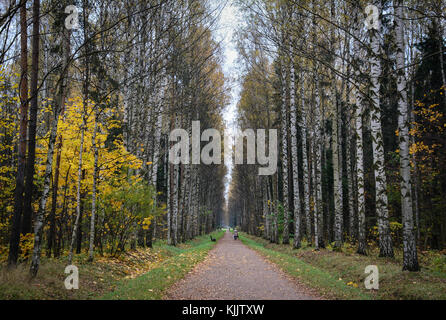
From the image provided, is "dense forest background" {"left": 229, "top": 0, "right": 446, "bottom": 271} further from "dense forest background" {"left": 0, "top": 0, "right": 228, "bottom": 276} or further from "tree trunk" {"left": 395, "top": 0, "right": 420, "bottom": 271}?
"dense forest background" {"left": 0, "top": 0, "right": 228, "bottom": 276}


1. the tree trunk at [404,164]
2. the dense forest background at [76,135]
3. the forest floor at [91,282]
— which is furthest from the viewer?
the tree trunk at [404,164]

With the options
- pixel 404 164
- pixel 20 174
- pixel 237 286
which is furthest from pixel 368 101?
pixel 20 174

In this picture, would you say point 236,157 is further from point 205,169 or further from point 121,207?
point 121,207

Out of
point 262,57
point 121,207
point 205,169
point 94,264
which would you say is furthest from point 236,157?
point 94,264

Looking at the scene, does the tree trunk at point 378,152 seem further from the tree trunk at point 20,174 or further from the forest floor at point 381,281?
the tree trunk at point 20,174

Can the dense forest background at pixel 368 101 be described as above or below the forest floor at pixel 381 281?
above

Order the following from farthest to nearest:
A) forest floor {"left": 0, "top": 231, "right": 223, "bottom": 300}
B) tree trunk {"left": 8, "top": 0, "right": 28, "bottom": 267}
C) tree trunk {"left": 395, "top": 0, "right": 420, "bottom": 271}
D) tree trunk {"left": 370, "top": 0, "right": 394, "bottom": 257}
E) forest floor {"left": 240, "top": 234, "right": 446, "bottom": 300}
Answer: tree trunk {"left": 370, "top": 0, "right": 394, "bottom": 257}, tree trunk {"left": 395, "top": 0, "right": 420, "bottom": 271}, tree trunk {"left": 8, "top": 0, "right": 28, "bottom": 267}, forest floor {"left": 240, "top": 234, "right": 446, "bottom": 300}, forest floor {"left": 0, "top": 231, "right": 223, "bottom": 300}

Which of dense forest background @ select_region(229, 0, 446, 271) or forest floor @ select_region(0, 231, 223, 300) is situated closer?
forest floor @ select_region(0, 231, 223, 300)

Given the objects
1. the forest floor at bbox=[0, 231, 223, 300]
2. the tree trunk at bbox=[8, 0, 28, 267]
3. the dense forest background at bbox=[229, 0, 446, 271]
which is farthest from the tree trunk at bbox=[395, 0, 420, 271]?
the tree trunk at bbox=[8, 0, 28, 267]

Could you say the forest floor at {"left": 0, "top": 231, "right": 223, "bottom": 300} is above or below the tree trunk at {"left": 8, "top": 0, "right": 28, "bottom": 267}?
below

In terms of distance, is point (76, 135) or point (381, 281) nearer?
point (381, 281)

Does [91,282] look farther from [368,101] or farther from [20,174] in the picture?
[368,101]

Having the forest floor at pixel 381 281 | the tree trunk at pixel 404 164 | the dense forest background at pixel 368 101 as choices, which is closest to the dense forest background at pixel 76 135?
the dense forest background at pixel 368 101
